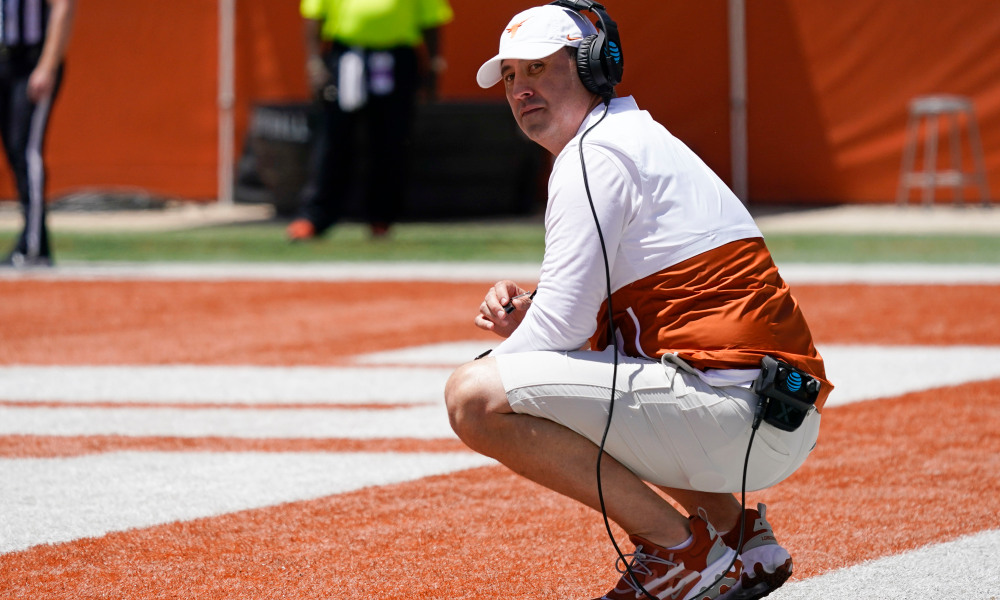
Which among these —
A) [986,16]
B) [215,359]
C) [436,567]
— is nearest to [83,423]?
[215,359]

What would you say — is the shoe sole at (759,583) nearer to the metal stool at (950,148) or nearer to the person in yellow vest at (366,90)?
the person in yellow vest at (366,90)

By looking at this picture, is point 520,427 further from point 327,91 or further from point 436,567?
point 327,91

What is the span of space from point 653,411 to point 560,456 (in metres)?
0.21

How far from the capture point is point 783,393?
2.87 m

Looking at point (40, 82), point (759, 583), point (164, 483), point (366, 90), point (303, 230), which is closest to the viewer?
point (759, 583)

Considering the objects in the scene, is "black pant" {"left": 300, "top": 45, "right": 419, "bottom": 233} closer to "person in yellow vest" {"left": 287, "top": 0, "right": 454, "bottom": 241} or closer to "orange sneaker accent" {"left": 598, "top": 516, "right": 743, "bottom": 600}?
"person in yellow vest" {"left": 287, "top": 0, "right": 454, "bottom": 241}

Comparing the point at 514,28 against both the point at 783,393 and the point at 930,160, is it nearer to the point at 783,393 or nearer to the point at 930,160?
the point at 783,393

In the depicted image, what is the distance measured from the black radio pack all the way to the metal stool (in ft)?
42.6

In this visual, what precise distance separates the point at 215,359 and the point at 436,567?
351 cm

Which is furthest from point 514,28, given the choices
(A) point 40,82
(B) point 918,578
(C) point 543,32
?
(A) point 40,82

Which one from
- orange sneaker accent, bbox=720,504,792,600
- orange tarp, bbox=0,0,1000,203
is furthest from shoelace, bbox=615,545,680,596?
orange tarp, bbox=0,0,1000,203

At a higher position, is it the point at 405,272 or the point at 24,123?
the point at 24,123

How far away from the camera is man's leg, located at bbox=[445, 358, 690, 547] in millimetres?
2977

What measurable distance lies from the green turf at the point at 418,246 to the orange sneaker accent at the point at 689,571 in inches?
308
